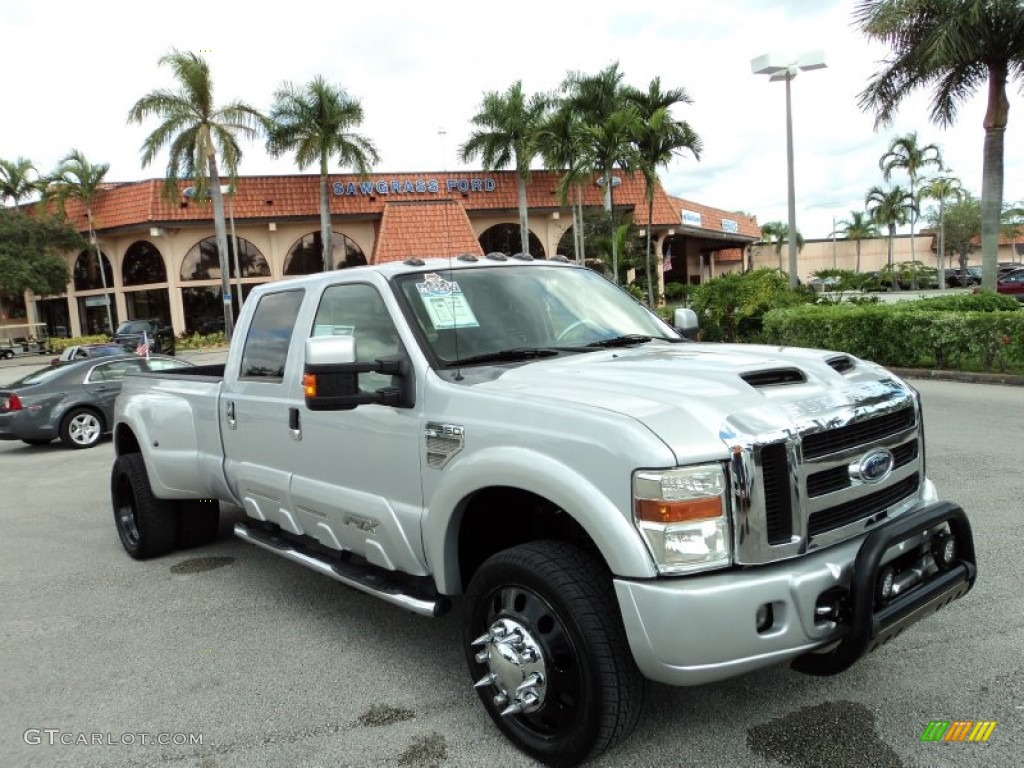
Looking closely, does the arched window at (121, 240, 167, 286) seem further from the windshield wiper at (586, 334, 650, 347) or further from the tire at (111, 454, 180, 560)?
the windshield wiper at (586, 334, 650, 347)

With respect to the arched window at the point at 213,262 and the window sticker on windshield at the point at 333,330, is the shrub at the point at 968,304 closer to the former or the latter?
the window sticker on windshield at the point at 333,330

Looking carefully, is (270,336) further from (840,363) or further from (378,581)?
(840,363)

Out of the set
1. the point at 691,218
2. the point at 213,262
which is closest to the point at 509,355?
the point at 213,262

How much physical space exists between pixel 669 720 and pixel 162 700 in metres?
2.30

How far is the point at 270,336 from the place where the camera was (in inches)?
179

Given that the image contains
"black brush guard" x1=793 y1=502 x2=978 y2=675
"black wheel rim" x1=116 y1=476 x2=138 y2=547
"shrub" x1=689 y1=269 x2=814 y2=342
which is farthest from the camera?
"shrub" x1=689 y1=269 x2=814 y2=342

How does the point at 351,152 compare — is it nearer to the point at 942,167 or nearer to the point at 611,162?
the point at 611,162

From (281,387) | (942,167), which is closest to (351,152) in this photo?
(281,387)

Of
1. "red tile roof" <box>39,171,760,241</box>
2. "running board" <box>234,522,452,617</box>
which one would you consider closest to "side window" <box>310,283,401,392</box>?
"running board" <box>234,522,452,617</box>

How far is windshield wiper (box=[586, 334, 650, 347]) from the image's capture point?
12.8 feet

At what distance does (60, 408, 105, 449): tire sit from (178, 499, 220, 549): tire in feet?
25.6

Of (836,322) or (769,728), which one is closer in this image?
(769,728)

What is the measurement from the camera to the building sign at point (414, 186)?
3866 centimetres

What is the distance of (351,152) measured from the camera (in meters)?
36.0
